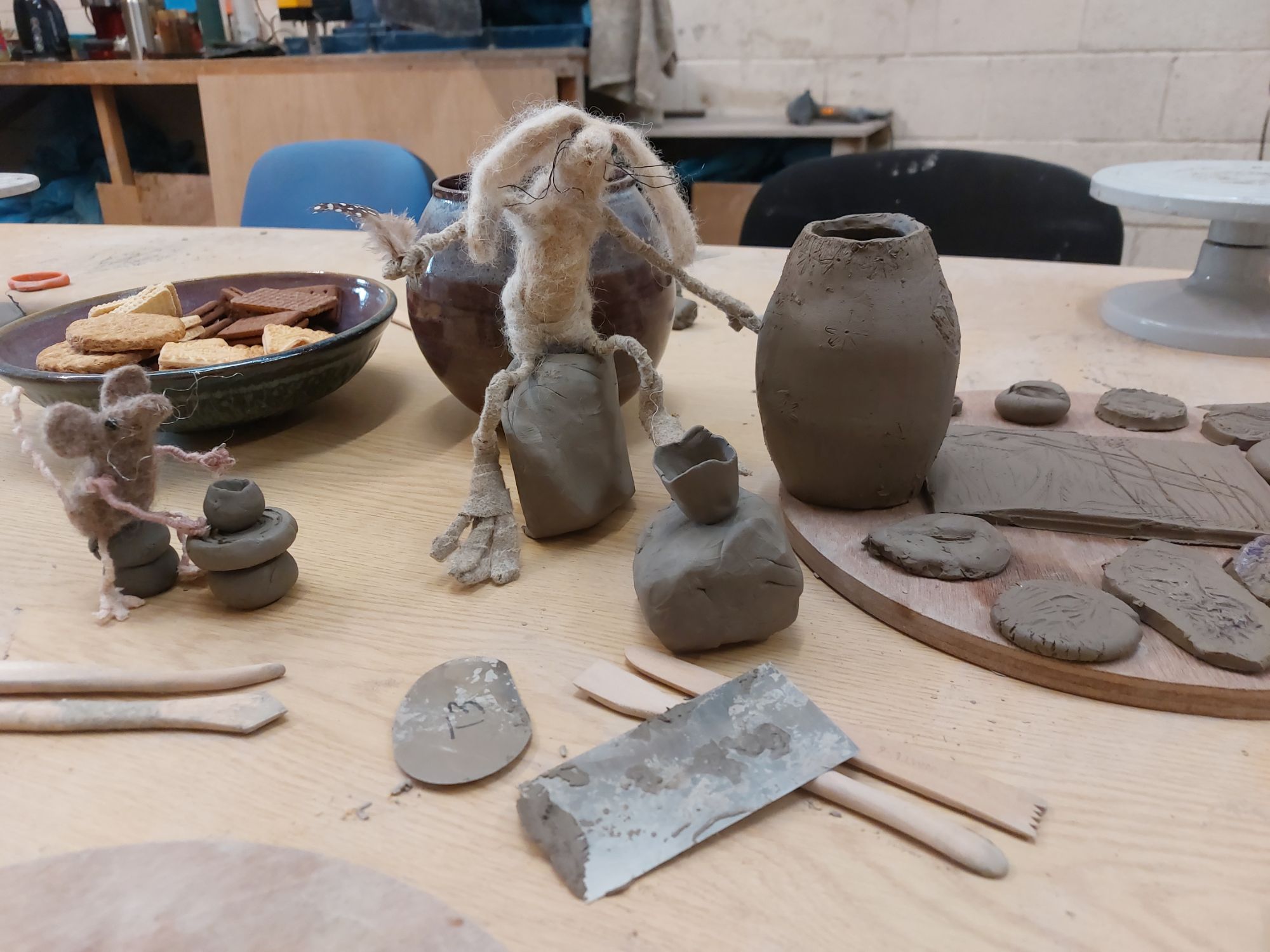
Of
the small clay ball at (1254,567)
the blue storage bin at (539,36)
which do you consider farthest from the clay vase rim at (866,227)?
the blue storage bin at (539,36)

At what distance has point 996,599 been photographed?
58 centimetres

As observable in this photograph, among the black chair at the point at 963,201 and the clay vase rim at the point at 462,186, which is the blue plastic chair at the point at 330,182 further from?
the clay vase rim at the point at 462,186

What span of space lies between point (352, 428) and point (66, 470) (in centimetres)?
26

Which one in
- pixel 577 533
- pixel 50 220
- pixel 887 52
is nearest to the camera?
pixel 577 533

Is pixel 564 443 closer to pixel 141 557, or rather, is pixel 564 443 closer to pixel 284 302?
pixel 141 557

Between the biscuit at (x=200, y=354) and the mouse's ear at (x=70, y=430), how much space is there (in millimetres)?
188

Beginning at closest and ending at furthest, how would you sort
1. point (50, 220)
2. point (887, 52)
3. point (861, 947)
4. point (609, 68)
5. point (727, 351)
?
point (861, 947) → point (727, 351) → point (609, 68) → point (887, 52) → point (50, 220)

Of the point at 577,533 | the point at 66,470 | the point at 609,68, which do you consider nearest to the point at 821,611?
the point at 577,533

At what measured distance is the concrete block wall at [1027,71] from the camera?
1.99 meters

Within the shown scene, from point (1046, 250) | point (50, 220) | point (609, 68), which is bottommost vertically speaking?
point (50, 220)

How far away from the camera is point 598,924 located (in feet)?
1.31

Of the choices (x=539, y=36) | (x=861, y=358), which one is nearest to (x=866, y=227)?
(x=861, y=358)

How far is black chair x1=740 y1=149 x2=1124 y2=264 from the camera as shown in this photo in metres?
1.47

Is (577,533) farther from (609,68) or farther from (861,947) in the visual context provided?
(609,68)
